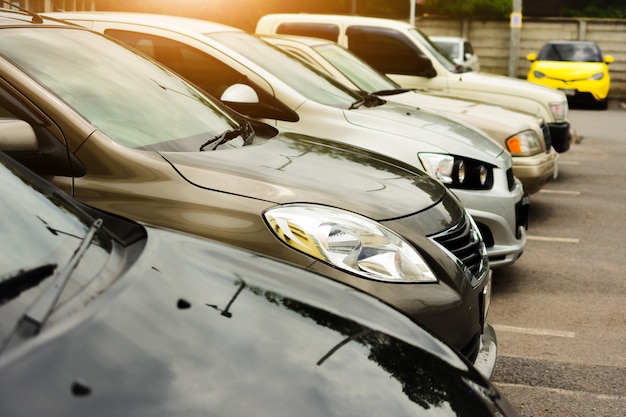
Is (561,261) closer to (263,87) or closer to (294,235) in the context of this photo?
(263,87)

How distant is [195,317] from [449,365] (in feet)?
2.18

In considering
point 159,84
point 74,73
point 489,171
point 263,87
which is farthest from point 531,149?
point 74,73

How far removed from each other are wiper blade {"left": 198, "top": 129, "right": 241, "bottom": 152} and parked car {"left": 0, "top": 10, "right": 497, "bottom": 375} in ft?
0.03

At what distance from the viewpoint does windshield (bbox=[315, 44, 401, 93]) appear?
27.5 feet

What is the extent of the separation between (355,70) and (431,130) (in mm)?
2553

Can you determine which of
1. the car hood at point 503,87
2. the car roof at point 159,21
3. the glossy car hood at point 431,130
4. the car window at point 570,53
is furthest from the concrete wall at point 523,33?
the car roof at point 159,21

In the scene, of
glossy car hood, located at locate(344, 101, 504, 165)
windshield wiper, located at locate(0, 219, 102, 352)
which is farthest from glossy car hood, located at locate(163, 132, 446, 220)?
glossy car hood, located at locate(344, 101, 504, 165)

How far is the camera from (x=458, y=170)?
5840mm

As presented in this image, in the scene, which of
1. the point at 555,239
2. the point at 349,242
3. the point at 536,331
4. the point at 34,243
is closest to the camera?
the point at 34,243

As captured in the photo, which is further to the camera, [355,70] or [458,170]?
[355,70]

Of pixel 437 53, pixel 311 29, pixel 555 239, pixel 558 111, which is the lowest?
pixel 555 239

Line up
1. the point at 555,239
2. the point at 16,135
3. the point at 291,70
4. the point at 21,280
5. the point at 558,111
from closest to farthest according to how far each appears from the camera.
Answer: the point at 21,280 → the point at 16,135 → the point at 291,70 → the point at 555,239 → the point at 558,111

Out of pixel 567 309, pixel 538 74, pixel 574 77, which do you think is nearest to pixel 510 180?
pixel 567 309

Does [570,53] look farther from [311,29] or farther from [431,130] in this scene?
[431,130]
